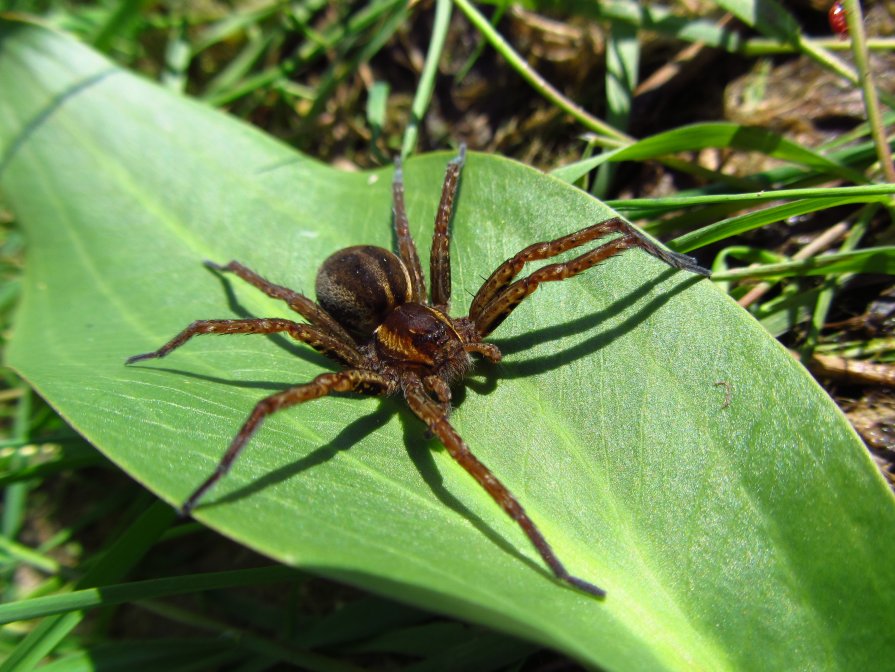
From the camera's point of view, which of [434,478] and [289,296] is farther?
[289,296]

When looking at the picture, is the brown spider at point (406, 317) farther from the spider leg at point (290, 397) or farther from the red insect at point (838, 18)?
the red insect at point (838, 18)

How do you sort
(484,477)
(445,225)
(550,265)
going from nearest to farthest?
(484,477)
(550,265)
(445,225)

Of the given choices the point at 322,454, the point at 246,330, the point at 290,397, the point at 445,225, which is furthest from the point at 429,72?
the point at 322,454

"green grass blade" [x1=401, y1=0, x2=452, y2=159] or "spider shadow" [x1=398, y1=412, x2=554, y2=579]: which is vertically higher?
"green grass blade" [x1=401, y1=0, x2=452, y2=159]

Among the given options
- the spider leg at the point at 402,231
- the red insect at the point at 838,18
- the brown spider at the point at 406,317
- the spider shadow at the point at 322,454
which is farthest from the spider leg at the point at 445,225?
the red insect at the point at 838,18

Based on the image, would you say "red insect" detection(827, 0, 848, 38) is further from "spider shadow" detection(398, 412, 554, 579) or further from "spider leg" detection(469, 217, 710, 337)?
"spider shadow" detection(398, 412, 554, 579)

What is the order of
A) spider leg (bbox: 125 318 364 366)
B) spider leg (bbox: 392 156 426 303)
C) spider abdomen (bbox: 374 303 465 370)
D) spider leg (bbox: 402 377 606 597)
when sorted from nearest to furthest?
spider leg (bbox: 402 377 606 597)
spider leg (bbox: 125 318 364 366)
spider abdomen (bbox: 374 303 465 370)
spider leg (bbox: 392 156 426 303)

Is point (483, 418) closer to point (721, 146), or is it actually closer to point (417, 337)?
point (417, 337)

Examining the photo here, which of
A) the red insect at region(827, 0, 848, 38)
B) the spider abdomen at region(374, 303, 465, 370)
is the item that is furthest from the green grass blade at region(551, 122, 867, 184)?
the spider abdomen at region(374, 303, 465, 370)
